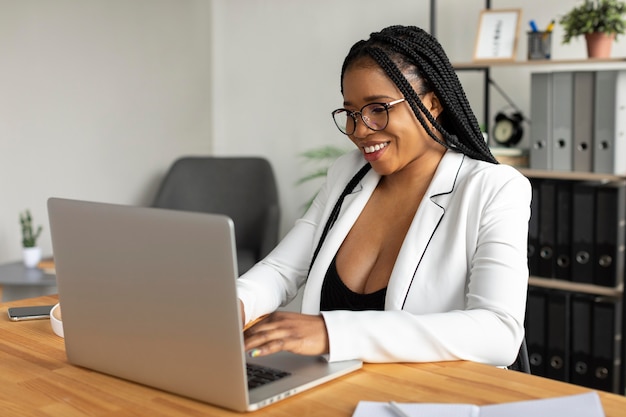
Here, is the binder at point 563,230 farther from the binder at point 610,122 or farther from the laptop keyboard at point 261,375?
the laptop keyboard at point 261,375

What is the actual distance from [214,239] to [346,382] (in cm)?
36

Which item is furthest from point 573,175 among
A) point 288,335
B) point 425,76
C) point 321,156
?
point 288,335

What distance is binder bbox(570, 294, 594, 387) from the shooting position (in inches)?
129

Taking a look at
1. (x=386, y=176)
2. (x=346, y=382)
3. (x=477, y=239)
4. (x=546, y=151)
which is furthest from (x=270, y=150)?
(x=346, y=382)

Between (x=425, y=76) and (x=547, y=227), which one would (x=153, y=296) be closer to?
(x=425, y=76)

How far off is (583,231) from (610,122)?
42cm

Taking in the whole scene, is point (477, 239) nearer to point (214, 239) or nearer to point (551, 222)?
point (214, 239)

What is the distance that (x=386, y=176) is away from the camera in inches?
81.4

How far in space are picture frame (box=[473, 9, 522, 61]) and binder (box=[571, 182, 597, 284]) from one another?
608 millimetres

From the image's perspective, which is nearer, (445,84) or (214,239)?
(214,239)

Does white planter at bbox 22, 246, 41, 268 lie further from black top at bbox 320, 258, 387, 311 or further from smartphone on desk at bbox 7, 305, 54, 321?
black top at bbox 320, 258, 387, 311

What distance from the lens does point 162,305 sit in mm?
1297

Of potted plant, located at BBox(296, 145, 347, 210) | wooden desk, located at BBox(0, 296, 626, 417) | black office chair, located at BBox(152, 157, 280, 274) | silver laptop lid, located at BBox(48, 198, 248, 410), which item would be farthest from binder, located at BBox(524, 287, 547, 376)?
silver laptop lid, located at BBox(48, 198, 248, 410)

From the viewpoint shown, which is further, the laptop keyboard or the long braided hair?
the long braided hair
